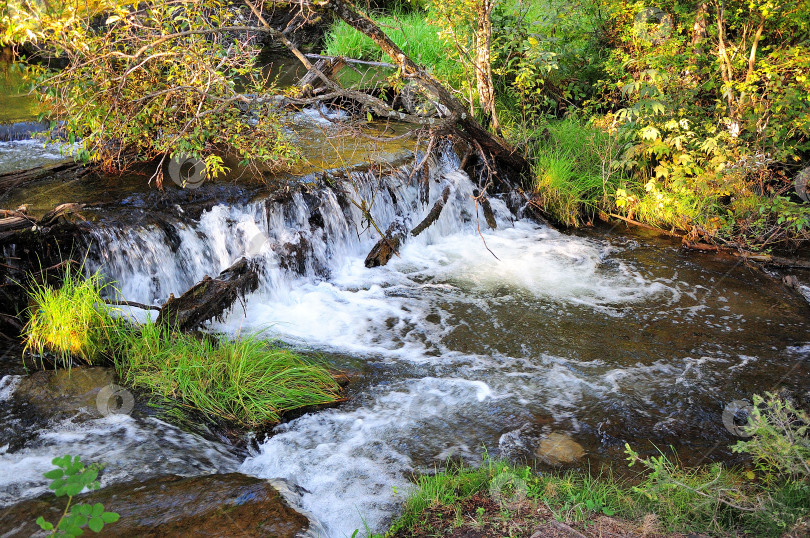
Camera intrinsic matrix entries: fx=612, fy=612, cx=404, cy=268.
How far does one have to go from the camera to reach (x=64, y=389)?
411 cm

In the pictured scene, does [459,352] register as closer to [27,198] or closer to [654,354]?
[654,354]

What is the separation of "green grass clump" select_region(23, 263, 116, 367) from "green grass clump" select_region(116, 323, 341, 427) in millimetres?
177

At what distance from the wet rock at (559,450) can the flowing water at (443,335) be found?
3.1 inches

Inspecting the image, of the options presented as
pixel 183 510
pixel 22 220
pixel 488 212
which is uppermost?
pixel 22 220

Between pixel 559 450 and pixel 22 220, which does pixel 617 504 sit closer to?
pixel 559 450

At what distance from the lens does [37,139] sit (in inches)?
339

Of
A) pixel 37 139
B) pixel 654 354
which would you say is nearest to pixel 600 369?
pixel 654 354

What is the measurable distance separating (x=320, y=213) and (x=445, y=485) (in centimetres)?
431

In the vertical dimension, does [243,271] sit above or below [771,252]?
above

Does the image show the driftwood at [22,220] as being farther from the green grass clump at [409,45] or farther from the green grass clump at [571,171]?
the green grass clump at [409,45]

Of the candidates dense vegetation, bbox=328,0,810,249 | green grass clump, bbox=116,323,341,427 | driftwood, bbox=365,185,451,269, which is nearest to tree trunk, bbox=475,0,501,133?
dense vegetation, bbox=328,0,810,249

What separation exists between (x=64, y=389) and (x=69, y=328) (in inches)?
18.9

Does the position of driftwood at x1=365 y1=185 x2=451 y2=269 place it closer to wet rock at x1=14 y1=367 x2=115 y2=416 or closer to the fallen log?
the fallen log

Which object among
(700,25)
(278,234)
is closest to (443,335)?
(278,234)
